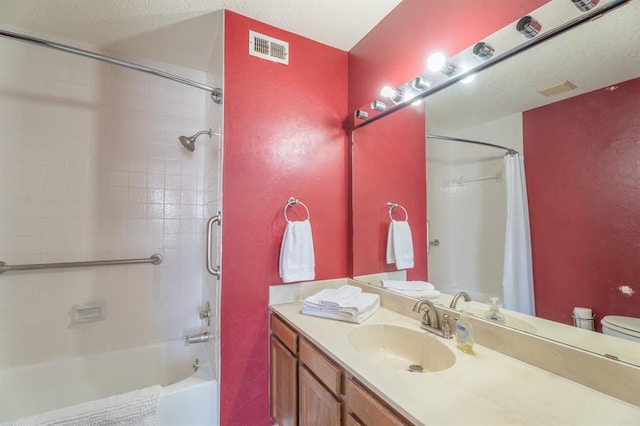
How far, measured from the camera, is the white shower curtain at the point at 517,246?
1.03 metres

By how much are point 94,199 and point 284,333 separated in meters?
1.64

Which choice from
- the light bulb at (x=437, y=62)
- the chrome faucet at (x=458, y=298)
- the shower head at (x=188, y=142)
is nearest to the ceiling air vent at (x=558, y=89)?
the light bulb at (x=437, y=62)

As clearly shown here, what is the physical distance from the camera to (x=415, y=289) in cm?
143

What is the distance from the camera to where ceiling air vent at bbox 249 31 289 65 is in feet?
5.29

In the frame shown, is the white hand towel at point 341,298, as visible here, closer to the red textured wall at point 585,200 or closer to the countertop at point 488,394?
the countertop at point 488,394

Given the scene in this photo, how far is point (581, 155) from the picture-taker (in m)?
0.89

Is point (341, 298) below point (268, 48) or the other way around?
below

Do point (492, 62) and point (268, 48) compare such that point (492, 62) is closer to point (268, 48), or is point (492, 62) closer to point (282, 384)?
point (268, 48)

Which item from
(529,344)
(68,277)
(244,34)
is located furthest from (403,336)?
(68,277)

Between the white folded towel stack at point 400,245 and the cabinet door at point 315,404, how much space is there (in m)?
0.79

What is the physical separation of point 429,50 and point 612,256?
116 centimetres

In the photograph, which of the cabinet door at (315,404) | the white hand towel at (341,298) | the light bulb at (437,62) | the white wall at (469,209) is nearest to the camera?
the cabinet door at (315,404)

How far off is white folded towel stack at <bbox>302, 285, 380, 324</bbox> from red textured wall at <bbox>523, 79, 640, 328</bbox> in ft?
2.32

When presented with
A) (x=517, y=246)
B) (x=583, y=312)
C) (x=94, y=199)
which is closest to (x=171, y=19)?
(x=94, y=199)
